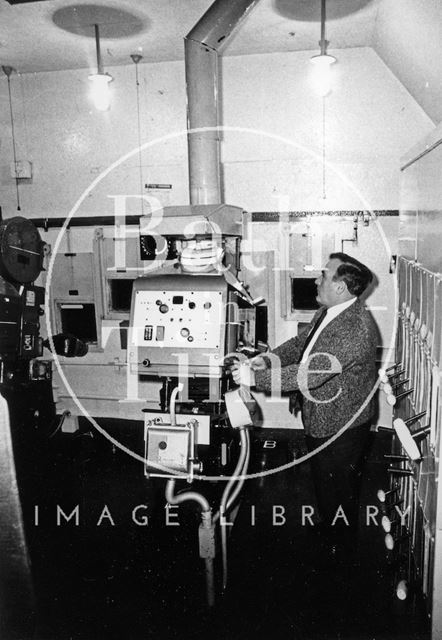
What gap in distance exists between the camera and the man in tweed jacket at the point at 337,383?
3086mm

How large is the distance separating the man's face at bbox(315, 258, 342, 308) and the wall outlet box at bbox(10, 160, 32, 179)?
13.1 feet

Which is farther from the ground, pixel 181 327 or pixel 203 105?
pixel 203 105

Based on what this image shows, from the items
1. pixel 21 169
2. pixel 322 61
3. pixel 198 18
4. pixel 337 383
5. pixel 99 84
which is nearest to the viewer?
pixel 337 383

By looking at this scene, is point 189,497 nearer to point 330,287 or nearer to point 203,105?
point 330,287

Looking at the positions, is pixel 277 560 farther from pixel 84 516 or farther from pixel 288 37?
pixel 288 37

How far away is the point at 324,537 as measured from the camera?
339cm

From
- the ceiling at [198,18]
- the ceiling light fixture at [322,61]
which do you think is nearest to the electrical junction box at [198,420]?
the ceiling at [198,18]

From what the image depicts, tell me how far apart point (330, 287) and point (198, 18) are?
8.63ft

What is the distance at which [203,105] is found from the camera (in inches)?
145

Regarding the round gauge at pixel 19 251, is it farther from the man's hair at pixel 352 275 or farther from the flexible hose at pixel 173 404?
the man's hair at pixel 352 275

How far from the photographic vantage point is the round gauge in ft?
14.4

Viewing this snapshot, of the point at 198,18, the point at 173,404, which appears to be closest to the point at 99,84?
the point at 198,18

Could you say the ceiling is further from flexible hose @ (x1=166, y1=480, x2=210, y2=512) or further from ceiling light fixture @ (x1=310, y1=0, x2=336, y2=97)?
flexible hose @ (x1=166, y1=480, x2=210, y2=512)

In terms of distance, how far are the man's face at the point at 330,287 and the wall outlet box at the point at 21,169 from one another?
3978 mm
